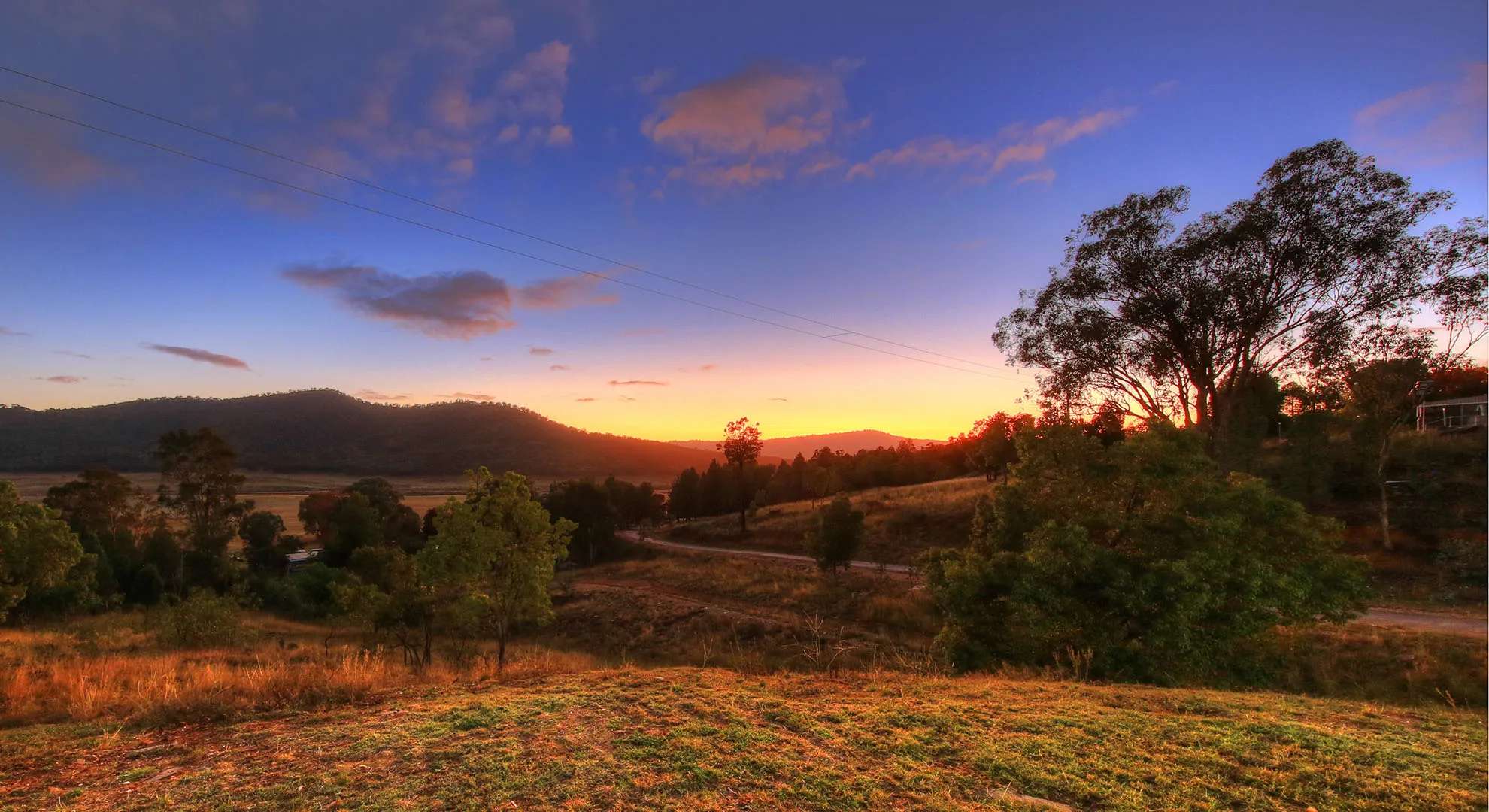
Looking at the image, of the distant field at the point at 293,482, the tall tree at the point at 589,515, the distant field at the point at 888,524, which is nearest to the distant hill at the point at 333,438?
the distant field at the point at 293,482

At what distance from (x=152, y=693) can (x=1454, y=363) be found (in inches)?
1103

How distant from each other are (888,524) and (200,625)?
3480cm

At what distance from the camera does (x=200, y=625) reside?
18.0m

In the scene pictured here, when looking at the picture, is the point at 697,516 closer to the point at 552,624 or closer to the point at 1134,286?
the point at 552,624

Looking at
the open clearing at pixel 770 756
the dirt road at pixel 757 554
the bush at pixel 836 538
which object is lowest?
the dirt road at pixel 757 554

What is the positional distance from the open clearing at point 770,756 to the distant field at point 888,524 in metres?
24.1

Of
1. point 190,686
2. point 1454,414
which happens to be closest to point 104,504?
point 190,686

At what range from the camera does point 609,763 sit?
4.54 m

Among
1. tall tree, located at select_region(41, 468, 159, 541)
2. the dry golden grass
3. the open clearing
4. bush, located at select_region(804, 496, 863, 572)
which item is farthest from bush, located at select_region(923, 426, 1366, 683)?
tall tree, located at select_region(41, 468, 159, 541)

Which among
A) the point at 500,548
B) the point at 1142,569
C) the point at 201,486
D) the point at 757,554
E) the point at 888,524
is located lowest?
the point at 757,554

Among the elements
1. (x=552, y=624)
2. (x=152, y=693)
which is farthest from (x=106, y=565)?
(x=152, y=693)

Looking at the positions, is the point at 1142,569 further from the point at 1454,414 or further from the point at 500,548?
the point at 1454,414

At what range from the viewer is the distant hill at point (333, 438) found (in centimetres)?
12475

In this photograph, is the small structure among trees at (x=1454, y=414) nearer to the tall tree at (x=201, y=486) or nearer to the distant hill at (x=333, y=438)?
the tall tree at (x=201, y=486)
